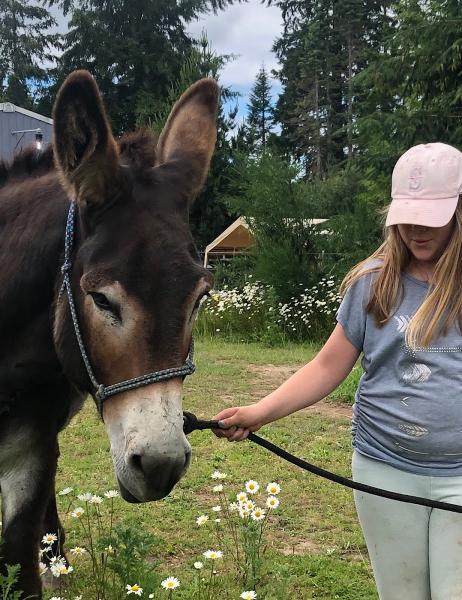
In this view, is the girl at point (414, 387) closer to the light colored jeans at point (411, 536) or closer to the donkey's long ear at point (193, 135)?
the light colored jeans at point (411, 536)

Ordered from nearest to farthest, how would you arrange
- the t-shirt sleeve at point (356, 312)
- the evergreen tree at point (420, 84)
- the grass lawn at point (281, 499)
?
1. the t-shirt sleeve at point (356, 312)
2. the grass lawn at point (281, 499)
3. the evergreen tree at point (420, 84)

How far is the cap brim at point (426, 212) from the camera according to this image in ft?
6.19

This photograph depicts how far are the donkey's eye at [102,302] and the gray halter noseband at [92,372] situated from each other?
138 millimetres

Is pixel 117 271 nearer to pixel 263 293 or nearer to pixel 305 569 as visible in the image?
pixel 305 569

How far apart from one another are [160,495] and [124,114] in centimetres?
2716

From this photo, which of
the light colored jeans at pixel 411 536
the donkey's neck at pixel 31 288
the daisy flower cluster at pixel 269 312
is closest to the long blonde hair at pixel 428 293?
the light colored jeans at pixel 411 536

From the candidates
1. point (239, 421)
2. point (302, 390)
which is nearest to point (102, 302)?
point (239, 421)

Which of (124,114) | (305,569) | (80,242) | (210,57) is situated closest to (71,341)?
(80,242)

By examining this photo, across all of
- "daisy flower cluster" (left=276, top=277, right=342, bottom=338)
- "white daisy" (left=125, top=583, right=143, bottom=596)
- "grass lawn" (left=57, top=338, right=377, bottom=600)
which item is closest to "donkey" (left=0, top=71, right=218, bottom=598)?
"white daisy" (left=125, top=583, right=143, bottom=596)

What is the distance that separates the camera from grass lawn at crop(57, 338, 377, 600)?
3.28 m

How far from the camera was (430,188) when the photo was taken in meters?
1.92

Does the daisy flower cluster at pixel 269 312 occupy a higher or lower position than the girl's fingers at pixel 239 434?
lower

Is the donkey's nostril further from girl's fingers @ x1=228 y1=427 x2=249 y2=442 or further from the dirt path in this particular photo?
the dirt path

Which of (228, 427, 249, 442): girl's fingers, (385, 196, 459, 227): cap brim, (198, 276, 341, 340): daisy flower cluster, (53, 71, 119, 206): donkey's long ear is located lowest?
(198, 276, 341, 340): daisy flower cluster
